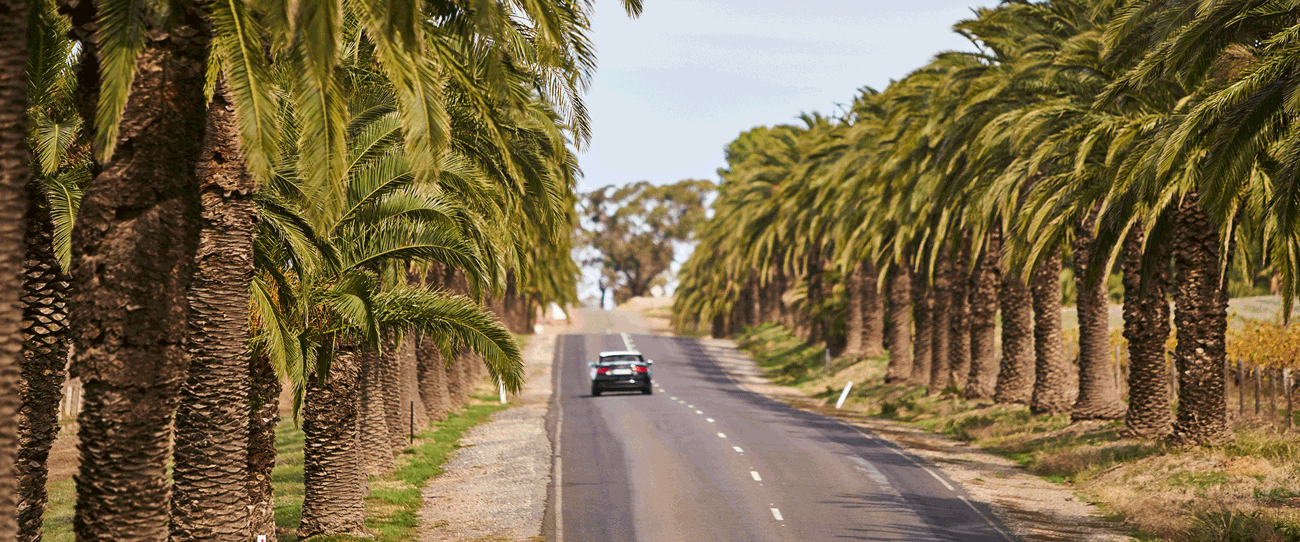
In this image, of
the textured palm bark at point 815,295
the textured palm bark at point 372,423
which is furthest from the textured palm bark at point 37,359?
the textured palm bark at point 815,295

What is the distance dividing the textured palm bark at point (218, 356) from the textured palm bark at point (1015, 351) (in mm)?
24139

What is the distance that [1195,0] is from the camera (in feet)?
51.5

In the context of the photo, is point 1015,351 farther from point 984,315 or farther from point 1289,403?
point 1289,403

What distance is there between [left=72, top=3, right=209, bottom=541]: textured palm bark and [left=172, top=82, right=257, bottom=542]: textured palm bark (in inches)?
69.9

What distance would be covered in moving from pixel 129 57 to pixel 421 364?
25372 millimetres

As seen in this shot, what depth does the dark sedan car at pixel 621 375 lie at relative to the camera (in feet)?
137

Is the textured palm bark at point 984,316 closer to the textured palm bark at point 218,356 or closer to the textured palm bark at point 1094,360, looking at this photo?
the textured palm bark at point 1094,360

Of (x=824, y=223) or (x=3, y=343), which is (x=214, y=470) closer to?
(x=3, y=343)

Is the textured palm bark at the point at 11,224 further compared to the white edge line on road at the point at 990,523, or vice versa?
the white edge line on road at the point at 990,523

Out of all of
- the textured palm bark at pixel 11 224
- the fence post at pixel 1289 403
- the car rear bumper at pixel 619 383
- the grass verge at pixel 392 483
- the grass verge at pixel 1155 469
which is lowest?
the grass verge at pixel 392 483

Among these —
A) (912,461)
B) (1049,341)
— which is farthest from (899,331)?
(912,461)

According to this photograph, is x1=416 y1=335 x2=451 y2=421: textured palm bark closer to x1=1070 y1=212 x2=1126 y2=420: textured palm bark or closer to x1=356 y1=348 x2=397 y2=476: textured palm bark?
x1=356 y1=348 x2=397 y2=476: textured palm bark

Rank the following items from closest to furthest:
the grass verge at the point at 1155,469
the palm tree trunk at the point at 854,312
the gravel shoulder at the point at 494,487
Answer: the grass verge at the point at 1155,469
the gravel shoulder at the point at 494,487
the palm tree trunk at the point at 854,312

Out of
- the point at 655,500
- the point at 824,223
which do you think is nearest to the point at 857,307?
the point at 824,223
